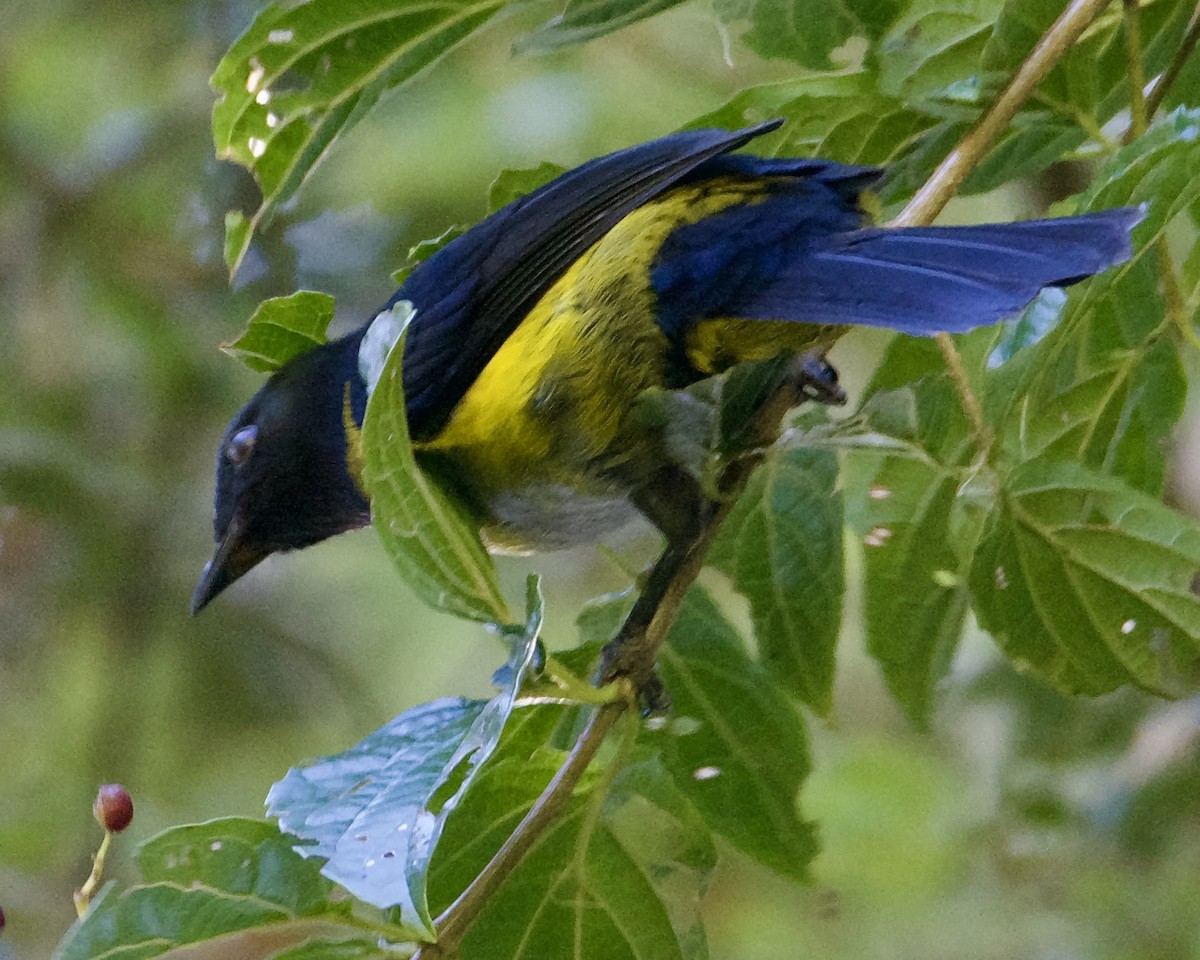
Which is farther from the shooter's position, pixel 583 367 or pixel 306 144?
pixel 583 367

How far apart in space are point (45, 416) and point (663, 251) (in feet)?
6.45

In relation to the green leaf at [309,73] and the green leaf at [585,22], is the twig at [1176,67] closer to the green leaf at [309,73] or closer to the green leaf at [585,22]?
the green leaf at [585,22]

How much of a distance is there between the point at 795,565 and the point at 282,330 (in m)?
0.65

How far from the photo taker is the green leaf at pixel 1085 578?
123cm

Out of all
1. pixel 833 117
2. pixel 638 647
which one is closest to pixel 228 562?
pixel 638 647

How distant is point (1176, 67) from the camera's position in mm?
1466

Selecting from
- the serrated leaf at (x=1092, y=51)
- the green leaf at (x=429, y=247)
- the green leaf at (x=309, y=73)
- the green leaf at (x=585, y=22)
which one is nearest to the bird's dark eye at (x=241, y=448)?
the green leaf at (x=429, y=247)

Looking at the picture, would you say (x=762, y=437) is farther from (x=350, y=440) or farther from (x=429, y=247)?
(x=350, y=440)

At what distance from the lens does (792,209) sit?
4.92 feet

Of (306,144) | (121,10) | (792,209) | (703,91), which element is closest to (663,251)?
(792,209)

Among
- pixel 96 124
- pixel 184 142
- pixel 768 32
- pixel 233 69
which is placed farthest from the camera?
pixel 96 124

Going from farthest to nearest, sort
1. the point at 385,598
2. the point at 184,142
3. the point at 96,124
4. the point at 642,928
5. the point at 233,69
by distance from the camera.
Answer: the point at 385,598 → the point at 96,124 → the point at 184,142 → the point at 233,69 → the point at 642,928

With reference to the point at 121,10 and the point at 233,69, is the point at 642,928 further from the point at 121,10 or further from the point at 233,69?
the point at 121,10

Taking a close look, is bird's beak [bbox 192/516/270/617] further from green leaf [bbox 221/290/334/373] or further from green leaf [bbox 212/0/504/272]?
green leaf [bbox 212/0/504/272]
